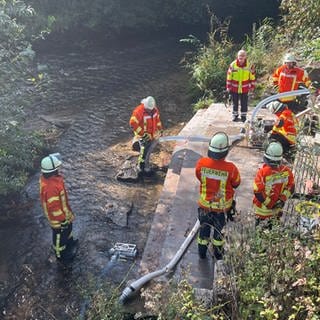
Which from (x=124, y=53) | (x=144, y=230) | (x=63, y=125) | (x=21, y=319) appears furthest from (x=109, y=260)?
(x=124, y=53)

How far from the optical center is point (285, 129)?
8508 mm

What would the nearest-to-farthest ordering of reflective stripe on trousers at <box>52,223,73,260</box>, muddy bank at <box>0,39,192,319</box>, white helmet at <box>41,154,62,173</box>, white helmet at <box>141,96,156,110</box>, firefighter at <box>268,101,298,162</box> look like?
white helmet at <box>41,154,62,173</box> < muddy bank at <box>0,39,192,319</box> < reflective stripe on trousers at <box>52,223,73,260</box> < firefighter at <box>268,101,298,162</box> < white helmet at <box>141,96,156,110</box>

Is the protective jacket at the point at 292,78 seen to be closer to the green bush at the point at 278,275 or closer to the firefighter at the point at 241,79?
the firefighter at the point at 241,79

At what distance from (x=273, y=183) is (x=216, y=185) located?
2.40ft

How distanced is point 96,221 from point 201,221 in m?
2.63

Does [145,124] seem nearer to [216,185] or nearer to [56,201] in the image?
[56,201]

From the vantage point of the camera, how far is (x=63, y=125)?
11938 millimetres

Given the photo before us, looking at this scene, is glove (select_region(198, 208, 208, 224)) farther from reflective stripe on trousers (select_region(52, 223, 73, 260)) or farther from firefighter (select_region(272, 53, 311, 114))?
firefighter (select_region(272, 53, 311, 114))

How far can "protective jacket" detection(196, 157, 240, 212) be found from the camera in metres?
5.86

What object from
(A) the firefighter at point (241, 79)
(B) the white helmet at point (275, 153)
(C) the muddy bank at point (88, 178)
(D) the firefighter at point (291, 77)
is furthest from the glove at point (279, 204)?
(A) the firefighter at point (241, 79)

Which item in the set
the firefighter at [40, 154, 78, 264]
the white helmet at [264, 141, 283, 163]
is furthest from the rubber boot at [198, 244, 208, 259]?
the firefighter at [40, 154, 78, 264]

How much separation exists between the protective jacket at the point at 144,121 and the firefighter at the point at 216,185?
3526 millimetres

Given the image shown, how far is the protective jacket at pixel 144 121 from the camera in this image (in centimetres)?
929

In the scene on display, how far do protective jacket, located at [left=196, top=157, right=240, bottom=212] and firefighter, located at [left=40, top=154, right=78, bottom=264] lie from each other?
80.8 inches
